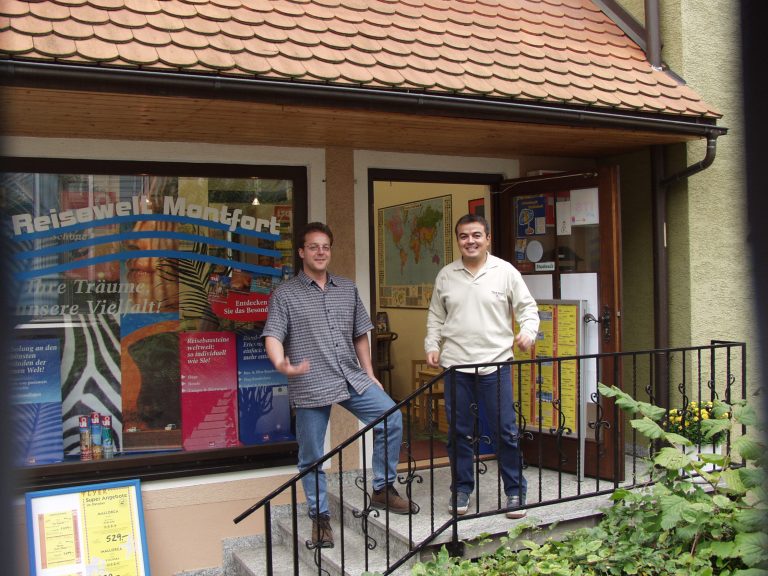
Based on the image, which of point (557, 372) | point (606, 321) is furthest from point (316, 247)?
point (606, 321)

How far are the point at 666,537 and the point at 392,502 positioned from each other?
5.19ft

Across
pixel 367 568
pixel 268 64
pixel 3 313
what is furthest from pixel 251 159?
pixel 3 313

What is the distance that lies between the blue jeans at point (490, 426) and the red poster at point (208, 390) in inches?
66.2

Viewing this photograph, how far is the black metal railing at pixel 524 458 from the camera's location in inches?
176

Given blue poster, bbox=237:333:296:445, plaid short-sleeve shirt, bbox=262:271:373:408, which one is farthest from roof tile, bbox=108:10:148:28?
blue poster, bbox=237:333:296:445

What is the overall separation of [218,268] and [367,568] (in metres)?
2.34

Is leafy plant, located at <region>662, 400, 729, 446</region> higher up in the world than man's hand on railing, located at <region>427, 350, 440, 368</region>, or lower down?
lower down

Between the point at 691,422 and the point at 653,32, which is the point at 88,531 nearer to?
the point at 691,422

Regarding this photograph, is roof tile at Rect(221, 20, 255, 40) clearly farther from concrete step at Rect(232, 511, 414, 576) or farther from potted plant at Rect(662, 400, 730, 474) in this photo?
potted plant at Rect(662, 400, 730, 474)

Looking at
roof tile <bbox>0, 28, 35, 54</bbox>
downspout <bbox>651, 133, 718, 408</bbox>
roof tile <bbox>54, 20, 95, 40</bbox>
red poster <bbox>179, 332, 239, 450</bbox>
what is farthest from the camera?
downspout <bbox>651, 133, 718, 408</bbox>

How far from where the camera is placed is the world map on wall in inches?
352

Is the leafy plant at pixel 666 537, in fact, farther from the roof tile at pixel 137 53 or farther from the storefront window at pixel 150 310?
the roof tile at pixel 137 53

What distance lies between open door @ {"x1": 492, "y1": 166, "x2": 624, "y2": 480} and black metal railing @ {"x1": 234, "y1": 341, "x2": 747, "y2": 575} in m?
0.02

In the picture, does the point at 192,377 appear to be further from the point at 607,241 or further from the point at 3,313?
the point at 3,313
